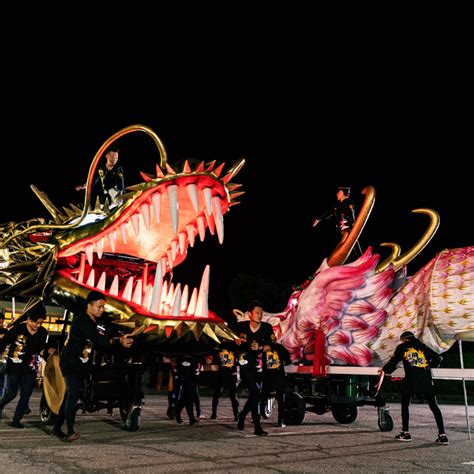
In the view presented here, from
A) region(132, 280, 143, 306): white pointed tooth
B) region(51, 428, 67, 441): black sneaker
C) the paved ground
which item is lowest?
the paved ground

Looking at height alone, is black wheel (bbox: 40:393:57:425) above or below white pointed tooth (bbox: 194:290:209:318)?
below

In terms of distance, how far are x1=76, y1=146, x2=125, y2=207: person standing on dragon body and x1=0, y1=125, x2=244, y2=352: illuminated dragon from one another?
0.64 ft

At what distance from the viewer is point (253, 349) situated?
8.00m

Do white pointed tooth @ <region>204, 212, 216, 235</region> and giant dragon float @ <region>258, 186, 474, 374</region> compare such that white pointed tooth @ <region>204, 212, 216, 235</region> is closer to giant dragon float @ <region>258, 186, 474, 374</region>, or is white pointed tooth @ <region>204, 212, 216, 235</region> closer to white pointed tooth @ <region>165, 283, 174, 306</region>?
white pointed tooth @ <region>165, 283, 174, 306</region>

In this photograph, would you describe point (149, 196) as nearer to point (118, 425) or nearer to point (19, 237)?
point (19, 237)

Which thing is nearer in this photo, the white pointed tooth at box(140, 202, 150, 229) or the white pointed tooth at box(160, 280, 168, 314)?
the white pointed tooth at box(140, 202, 150, 229)

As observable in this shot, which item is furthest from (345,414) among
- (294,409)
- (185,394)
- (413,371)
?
(413,371)

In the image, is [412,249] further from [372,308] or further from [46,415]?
[46,415]

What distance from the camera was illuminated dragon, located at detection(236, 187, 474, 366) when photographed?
9.21 metres

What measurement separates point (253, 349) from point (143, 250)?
184 cm

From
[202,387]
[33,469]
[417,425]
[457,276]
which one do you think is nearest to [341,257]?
[457,276]

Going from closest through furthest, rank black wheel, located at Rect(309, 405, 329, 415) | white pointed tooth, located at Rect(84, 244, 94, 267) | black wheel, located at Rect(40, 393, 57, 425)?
1. white pointed tooth, located at Rect(84, 244, 94, 267)
2. black wheel, located at Rect(40, 393, 57, 425)
3. black wheel, located at Rect(309, 405, 329, 415)

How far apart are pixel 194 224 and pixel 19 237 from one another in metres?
2.71

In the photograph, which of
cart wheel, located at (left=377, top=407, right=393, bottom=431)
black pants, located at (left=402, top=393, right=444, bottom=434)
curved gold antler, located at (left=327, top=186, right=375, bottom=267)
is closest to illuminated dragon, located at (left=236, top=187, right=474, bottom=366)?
curved gold antler, located at (left=327, top=186, right=375, bottom=267)
